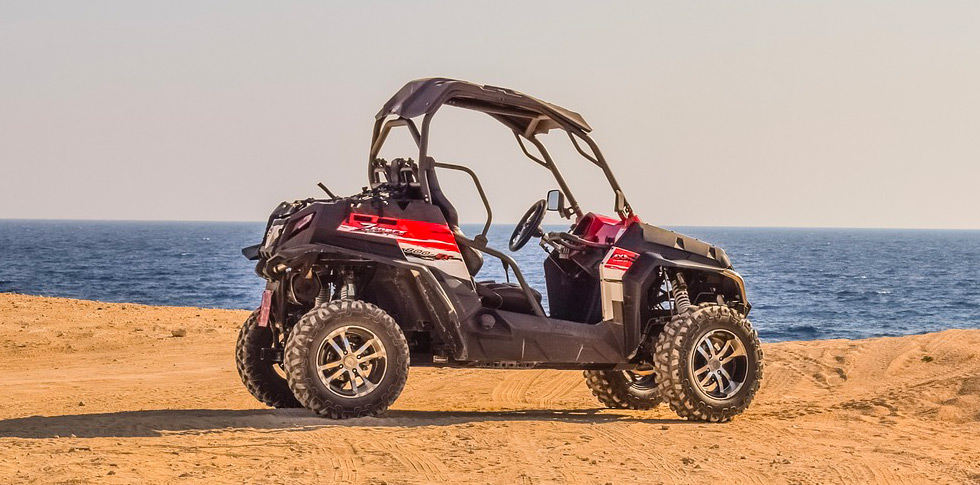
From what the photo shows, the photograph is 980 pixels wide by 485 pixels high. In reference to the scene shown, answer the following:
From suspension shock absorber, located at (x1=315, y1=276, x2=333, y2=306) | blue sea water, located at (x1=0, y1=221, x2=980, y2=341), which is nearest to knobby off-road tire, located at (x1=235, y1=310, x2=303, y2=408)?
suspension shock absorber, located at (x1=315, y1=276, x2=333, y2=306)

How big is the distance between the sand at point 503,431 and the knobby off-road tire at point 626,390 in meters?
0.24

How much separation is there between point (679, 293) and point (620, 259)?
2.12 ft

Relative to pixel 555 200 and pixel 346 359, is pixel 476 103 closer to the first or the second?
pixel 555 200

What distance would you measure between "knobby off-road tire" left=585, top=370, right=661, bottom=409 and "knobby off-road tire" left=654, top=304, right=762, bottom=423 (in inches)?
49.3

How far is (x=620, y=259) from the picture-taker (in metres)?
10.9

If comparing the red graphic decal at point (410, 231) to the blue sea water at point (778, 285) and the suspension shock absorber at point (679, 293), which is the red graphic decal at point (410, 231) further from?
the blue sea water at point (778, 285)

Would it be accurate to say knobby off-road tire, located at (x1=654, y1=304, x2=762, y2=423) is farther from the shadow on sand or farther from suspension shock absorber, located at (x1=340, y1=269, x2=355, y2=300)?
suspension shock absorber, located at (x1=340, y1=269, x2=355, y2=300)

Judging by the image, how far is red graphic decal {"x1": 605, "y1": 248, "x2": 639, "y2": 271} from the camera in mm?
10914

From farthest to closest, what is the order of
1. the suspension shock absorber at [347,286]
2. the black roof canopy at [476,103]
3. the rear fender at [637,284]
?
the rear fender at [637,284] < the black roof canopy at [476,103] < the suspension shock absorber at [347,286]

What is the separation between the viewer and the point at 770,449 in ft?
30.7

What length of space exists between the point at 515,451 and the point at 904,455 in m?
2.87

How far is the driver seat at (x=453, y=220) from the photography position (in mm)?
10359

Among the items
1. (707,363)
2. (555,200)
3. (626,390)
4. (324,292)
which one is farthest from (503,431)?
(626,390)

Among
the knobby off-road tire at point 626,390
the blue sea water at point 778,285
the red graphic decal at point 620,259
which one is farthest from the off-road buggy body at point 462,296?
the blue sea water at point 778,285
